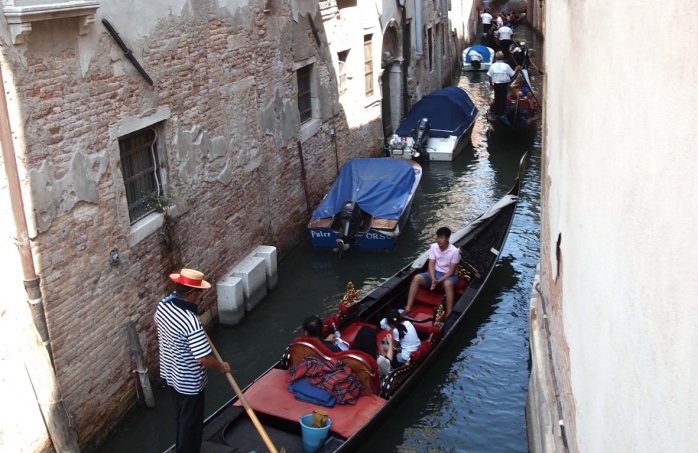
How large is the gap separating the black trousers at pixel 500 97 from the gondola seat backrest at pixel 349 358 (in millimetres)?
9940

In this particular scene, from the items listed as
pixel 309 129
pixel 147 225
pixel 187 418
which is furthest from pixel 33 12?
pixel 309 129

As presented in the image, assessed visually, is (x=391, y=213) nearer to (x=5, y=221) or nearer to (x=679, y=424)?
(x=5, y=221)

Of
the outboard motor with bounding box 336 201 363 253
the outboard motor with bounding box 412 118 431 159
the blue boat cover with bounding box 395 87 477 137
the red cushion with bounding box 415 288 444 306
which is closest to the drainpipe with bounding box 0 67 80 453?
the red cushion with bounding box 415 288 444 306

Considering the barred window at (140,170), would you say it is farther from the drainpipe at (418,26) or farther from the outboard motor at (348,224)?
the drainpipe at (418,26)

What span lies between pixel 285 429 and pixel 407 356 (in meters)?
1.30

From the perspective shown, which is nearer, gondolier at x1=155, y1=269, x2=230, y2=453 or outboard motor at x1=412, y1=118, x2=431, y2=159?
gondolier at x1=155, y1=269, x2=230, y2=453

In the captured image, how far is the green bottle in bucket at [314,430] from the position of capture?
4898 millimetres

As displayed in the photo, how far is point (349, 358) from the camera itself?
547cm

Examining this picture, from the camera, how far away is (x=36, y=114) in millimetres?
4809

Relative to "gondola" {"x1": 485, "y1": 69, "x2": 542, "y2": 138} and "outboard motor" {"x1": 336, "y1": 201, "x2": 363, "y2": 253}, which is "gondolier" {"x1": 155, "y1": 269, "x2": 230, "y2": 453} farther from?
"gondola" {"x1": 485, "y1": 69, "x2": 542, "y2": 138}

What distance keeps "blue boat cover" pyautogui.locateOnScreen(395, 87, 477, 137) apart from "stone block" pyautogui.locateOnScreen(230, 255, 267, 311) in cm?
Answer: 610

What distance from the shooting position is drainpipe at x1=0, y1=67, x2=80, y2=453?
457 cm

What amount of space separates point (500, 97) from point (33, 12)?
1140 cm

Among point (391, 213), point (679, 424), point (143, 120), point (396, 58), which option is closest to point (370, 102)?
point (396, 58)
